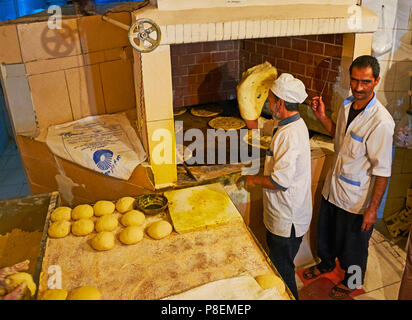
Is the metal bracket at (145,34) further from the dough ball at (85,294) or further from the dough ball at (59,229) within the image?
the dough ball at (85,294)

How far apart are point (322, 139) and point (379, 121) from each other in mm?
788

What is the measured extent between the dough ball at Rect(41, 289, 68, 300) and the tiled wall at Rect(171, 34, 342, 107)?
2554 millimetres

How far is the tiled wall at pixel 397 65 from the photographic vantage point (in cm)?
321

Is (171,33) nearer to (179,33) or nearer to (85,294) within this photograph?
(179,33)

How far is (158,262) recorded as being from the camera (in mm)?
1851

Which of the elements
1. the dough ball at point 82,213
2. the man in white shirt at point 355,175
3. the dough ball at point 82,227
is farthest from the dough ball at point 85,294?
the man in white shirt at point 355,175

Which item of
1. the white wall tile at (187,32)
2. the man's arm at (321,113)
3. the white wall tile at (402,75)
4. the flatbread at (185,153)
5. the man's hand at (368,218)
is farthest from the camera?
the white wall tile at (402,75)

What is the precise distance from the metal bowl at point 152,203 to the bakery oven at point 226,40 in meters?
0.36

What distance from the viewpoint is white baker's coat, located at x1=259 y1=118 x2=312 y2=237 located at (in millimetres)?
2418

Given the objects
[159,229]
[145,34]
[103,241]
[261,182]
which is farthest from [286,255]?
[145,34]

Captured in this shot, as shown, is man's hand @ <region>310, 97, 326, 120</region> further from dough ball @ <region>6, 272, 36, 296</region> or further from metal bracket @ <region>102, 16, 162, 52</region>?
dough ball @ <region>6, 272, 36, 296</region>

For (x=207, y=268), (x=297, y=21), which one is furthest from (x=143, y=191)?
(x=297, y=21)

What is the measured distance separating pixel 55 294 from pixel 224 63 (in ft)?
10.7

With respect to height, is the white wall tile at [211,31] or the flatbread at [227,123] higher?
the white wall tile at [211,31]
